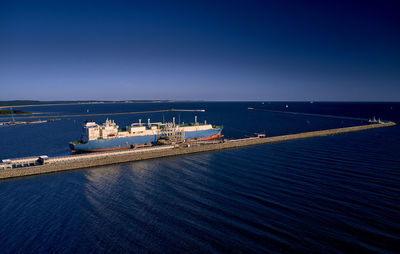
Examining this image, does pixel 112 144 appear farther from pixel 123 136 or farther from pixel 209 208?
pixel 209 208

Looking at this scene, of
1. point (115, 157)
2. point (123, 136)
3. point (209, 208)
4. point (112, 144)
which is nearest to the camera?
point (209, 208)

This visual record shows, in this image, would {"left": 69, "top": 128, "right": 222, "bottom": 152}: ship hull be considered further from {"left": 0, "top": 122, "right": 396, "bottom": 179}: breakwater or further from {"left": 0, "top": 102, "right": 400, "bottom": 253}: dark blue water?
{"left": 0, "top": 102, "right": 400, "bottom": 253}: dark blue water

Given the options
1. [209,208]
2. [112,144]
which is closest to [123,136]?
[112,144]

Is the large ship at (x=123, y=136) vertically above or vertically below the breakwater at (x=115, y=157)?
above

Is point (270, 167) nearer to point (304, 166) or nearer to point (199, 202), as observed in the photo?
point (304, 166)

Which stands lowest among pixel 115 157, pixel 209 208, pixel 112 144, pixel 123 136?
pixel 209 208

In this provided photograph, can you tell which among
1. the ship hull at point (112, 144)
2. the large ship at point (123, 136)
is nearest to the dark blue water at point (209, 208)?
the ship hull at point (112, 144)

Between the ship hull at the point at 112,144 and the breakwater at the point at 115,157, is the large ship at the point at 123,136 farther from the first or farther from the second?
the breakwater at the point at 115,157
